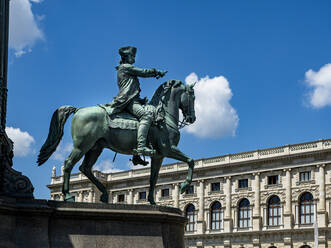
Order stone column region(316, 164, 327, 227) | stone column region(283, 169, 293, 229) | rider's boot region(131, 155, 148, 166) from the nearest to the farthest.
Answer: rider's boot region(131, 155, 148, 166) < stone column region(316, 164, 327, 227) < stone column region(283, 169, 293, 229)

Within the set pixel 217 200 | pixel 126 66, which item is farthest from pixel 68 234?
pixel 217 200

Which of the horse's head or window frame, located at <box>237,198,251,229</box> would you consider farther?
window frame, located at <box>237,198,251,229</box>

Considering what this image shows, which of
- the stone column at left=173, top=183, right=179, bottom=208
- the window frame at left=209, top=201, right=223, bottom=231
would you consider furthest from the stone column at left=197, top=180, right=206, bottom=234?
the stone column at left=173, top=183, right=179, bottom=208

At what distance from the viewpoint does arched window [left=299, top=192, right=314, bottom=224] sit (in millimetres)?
53656

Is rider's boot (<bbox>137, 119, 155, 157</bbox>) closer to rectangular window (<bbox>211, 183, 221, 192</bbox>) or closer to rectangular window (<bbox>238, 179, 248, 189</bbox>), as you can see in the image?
rectangular window (<bbox>238, 179, 248, 189</bbox>)

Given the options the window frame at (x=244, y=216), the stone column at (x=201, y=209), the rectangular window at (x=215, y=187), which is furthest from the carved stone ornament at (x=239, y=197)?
the stone column at (x=201, y=209)

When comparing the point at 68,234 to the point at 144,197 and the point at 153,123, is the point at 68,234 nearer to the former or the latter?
the point at 153,123

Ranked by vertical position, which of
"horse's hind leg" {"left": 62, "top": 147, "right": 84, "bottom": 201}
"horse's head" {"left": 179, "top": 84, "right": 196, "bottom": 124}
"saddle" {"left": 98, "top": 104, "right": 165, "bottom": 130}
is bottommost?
"horse's hind leg" {"left": 62, "top": 147, "right": 84, "bottom": 201}

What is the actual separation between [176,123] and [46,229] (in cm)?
392

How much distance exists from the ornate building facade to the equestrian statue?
41.4m

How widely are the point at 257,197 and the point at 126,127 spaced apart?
46795 mm

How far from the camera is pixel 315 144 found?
54688 mm

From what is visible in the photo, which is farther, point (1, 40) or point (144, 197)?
point (144, 197)

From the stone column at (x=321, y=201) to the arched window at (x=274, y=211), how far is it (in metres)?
4.39
